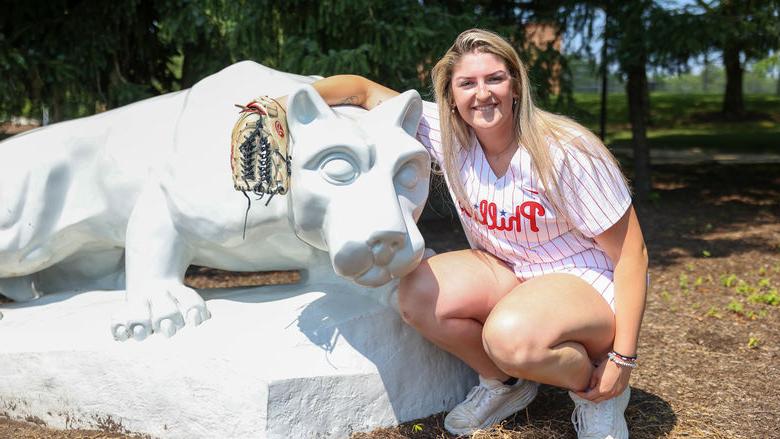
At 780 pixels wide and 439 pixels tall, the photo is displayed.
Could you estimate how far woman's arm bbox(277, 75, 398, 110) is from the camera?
10.1 ft

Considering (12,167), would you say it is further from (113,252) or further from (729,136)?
(729,136)

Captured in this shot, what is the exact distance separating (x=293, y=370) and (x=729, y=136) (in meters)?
17.4

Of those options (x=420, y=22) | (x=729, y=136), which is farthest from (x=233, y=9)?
(x=729, y=136)

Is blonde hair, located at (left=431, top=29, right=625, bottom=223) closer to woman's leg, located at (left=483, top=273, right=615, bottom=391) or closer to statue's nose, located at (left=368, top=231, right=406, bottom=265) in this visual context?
woman's leg, located at (left=483, top=273, right=615, bottom=391)

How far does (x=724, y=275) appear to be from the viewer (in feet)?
19.9

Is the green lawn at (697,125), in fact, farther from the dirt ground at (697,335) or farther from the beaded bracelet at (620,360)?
the beaded bracelet at (620,360)

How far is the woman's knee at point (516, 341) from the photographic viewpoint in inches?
101

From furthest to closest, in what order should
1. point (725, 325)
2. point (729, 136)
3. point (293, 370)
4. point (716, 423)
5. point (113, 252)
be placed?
1. point (729, 136)
2. point (725, 325)
3. point (113, 252)
4. point (716, 423)
5. point (293, 370)

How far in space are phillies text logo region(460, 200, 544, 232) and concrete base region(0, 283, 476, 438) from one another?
21.7 inches

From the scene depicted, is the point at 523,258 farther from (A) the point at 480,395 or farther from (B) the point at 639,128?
(B) the point at 639,128

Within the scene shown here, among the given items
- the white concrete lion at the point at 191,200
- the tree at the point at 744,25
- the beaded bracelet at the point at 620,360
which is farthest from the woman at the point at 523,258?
the tree at the point at 744,25

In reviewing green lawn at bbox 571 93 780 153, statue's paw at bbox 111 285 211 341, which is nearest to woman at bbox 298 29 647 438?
statue's paw at bbox 111 285 211 341

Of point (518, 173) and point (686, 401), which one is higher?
point (518, 173)

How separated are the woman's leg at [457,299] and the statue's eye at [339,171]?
516mm
